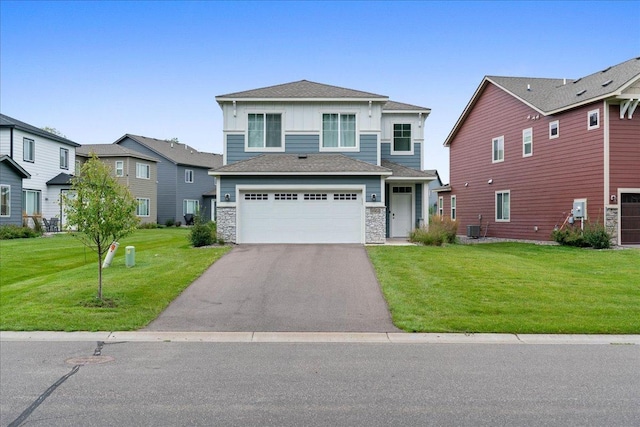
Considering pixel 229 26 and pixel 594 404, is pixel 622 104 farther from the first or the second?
pixel 594 404

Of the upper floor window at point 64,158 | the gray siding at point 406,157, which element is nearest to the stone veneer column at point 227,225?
the gray siding at point 406,157

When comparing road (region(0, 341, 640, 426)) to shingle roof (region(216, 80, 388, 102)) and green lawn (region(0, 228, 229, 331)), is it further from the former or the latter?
shingle roof (region(216, 80, 388, 102))

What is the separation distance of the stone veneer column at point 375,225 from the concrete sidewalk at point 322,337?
11404 mm

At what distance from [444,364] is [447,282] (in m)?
5.78

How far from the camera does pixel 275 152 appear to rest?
72.7 feet

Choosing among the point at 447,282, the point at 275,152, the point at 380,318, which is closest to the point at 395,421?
the point at 380,318

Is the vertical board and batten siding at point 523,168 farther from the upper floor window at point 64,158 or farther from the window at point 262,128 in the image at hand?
the upper floor window at point 64,158

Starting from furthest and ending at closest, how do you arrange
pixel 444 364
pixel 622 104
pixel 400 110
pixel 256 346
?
pixel 400 110 → pixel 622 104 → pixel 256 346 → pixel 444 364

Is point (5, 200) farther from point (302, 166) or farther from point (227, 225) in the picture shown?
point (302, 166)

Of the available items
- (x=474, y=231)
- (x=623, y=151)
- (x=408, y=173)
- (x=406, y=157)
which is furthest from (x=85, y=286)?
(x=474, y=231)

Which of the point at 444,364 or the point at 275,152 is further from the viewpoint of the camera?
the point at 275,152

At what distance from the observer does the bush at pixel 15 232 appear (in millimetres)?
24969

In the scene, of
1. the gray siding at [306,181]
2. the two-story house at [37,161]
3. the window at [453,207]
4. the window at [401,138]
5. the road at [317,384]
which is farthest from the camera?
the window at [453,207]

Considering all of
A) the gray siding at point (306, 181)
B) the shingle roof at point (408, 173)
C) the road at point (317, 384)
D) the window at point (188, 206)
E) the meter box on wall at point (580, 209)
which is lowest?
the road at point (317, 384)
